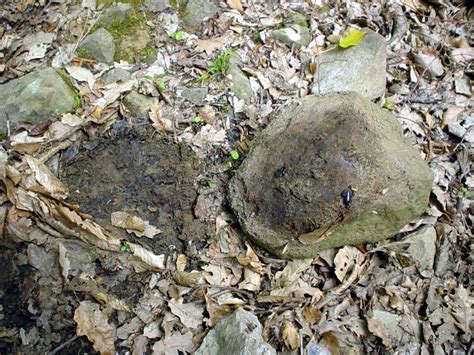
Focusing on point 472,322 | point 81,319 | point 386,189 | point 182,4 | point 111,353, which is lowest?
point 472,322

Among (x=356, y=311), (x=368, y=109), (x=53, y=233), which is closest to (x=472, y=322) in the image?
(x=356, y=311)

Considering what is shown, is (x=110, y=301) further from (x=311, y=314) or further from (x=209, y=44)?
(x=209, y=44)

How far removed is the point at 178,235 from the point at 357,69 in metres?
2.45

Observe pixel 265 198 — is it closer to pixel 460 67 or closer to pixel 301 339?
pixel 301 339

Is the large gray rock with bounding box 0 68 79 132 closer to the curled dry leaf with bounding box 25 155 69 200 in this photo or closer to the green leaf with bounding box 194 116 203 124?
the curled dry leaf with bounding box 25 155 69 200

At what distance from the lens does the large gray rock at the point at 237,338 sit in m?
3.01

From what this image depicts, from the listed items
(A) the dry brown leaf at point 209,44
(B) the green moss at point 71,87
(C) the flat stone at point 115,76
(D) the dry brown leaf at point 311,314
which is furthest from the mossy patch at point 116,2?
(D) the dry brown leaf at point 311,314

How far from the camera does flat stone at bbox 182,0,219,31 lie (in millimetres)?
4816

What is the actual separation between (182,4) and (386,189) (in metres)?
2.92

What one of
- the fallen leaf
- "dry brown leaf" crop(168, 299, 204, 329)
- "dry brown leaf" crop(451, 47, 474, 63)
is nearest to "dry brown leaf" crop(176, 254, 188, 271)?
"dry brown leaf" crop(168, 299, 204, 329)

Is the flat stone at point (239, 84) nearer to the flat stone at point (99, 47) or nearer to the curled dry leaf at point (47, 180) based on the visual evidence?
the flat stone at point (99, 47)

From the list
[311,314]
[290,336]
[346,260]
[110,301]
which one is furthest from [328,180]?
[110,301]

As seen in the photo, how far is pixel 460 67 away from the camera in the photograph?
5238 mm

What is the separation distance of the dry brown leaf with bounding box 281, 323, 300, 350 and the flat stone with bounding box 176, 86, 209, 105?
214cm
